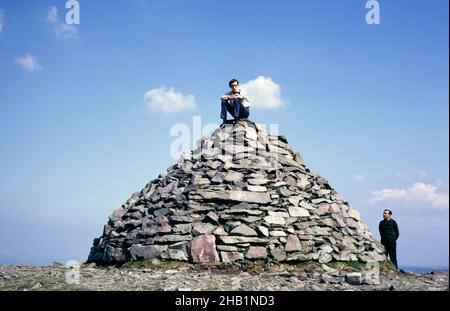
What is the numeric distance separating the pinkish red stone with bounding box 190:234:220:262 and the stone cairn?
3 cm

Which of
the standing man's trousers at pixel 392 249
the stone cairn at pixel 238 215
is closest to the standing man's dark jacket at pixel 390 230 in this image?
the standing man's trousers at pixel 392 249

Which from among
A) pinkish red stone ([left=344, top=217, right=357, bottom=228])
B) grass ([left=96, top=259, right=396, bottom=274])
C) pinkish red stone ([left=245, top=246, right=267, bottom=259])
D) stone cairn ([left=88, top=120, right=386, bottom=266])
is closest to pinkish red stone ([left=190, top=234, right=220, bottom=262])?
stone cairn ([left=88, top=120, right=386, bottom=266])

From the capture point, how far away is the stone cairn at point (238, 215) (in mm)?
12531

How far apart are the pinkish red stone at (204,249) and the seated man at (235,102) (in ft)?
17.6

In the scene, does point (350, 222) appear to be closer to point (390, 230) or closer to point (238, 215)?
point (390, 230)

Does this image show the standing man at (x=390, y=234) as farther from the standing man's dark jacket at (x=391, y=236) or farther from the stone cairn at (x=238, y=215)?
the stone cairn at (x=238, y=215)

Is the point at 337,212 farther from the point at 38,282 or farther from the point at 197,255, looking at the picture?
the point at 38,282

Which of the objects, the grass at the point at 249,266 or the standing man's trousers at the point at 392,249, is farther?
the standing man's trousers at the point at 392,249

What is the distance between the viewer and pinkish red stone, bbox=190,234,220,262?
1215cm

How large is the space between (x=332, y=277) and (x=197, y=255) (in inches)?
147

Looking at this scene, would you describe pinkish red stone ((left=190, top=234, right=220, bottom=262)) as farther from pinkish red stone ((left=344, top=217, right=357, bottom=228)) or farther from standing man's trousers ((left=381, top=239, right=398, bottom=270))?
standing man's trousers ((left=381, top=239, right=398, bottom=270))

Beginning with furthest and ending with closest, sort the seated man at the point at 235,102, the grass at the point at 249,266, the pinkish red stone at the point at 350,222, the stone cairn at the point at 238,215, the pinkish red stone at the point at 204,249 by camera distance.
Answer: the seated man at the point at 235,102 < the pinkish red stone at the point at 350,222 < the stone cairn at the point at 238,215 < the pinkish red stone at the point at 204,249 < the grass at the point at 249,266

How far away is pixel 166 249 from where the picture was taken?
41.5ft
